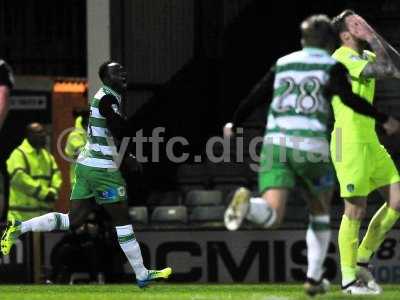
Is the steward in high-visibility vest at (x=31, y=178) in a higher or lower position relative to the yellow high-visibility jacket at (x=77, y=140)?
lower

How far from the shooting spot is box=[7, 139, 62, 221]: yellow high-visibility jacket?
54.5ft

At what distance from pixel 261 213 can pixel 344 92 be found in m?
1.05

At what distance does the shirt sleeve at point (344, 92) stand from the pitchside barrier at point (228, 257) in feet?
19.4

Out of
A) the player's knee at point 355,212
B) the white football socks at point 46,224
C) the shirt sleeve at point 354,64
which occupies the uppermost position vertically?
the shirt sleeve at point 354,64

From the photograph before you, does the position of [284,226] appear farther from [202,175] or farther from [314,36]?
[314,36]

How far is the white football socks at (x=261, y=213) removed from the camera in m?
9.56

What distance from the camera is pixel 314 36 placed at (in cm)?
993

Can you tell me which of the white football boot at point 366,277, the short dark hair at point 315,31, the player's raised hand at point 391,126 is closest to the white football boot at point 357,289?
the white football boot at point 366,277

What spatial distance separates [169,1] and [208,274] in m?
5.33

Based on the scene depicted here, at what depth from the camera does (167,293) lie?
12.2 meters

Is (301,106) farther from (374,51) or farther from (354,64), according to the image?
(374,51)

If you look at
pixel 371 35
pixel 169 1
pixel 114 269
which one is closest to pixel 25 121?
pixel 169 1

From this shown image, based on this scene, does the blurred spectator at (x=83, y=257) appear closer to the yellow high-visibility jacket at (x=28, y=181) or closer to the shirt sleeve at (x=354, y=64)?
the yellow high-visibility jacket at (x=28, y=181)

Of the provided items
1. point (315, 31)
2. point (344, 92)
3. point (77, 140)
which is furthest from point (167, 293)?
point (77, 140)
